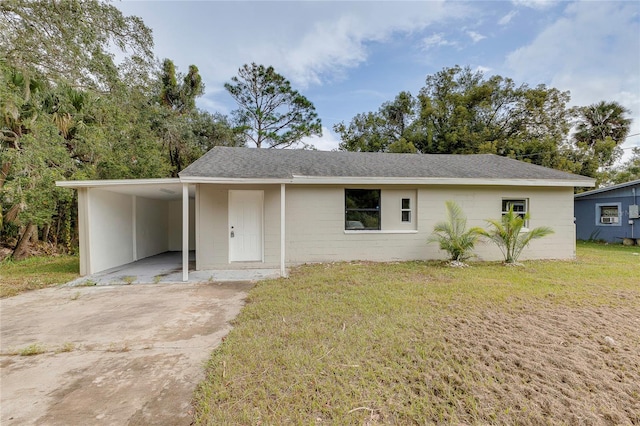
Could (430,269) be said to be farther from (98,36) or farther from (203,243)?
(98,36)

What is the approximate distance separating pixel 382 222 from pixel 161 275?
20.9 feet

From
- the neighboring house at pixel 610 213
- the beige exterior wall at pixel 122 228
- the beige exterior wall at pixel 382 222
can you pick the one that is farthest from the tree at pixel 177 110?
the neighboring house at pixel 610 213

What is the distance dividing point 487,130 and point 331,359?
72.0 ft

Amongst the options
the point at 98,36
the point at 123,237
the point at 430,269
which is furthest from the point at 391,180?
the point at 98,36

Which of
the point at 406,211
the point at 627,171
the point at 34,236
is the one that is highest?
the point at 627,171

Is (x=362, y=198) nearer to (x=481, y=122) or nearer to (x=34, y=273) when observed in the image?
(x=34, y=273)

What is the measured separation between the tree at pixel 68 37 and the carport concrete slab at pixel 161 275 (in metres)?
6.24

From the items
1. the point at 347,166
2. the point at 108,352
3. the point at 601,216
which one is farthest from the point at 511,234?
the point at 601,216

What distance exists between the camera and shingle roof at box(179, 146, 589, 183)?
24.3 feet

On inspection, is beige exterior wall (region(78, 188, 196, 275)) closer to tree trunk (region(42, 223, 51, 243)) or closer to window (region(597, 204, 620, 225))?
tree trunk (region(42, 223, 51, 243))

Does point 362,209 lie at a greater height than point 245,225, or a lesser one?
greater

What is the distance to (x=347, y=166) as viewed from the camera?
9.38m

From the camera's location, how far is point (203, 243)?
7.64m

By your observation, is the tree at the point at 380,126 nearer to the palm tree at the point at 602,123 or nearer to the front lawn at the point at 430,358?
the palm tree at the point at 602,123
